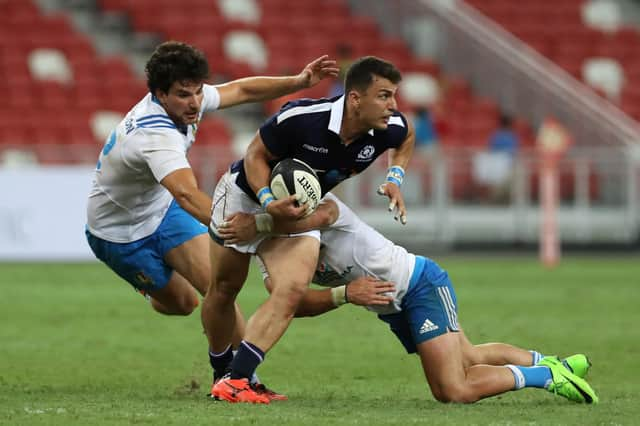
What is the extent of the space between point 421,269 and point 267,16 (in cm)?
1828

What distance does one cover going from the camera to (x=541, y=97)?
913 inches

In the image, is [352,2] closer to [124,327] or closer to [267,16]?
[267,16]

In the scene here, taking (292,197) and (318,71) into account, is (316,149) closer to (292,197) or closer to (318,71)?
(292,197)

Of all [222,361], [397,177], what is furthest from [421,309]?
[222,361]

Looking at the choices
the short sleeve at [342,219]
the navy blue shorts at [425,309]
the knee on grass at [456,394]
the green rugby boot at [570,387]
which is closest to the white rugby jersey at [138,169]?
the short sleeve at [342,219]

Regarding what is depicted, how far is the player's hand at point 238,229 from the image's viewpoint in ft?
24.0

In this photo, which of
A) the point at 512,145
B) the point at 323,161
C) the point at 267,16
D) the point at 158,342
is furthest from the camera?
the point at 267,16

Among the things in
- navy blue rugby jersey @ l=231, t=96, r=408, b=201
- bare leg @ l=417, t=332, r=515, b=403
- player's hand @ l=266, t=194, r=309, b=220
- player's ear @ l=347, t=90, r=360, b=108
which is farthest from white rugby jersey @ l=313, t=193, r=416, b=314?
player's ear @ l=347, t=90, r=360, b=108

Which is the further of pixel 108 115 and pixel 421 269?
pixel 108 115

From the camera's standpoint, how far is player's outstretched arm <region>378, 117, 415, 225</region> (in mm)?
7270

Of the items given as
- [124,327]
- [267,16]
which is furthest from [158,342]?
Result: [267,16]

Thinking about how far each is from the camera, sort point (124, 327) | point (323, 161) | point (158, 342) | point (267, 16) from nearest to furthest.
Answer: point (323, 161) → point (158, 342) → point (124, 327) → point (267, 16)

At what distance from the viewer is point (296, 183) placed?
713 cm

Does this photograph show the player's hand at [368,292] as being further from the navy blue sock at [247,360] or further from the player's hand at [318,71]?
the player's hand at [318,71]
